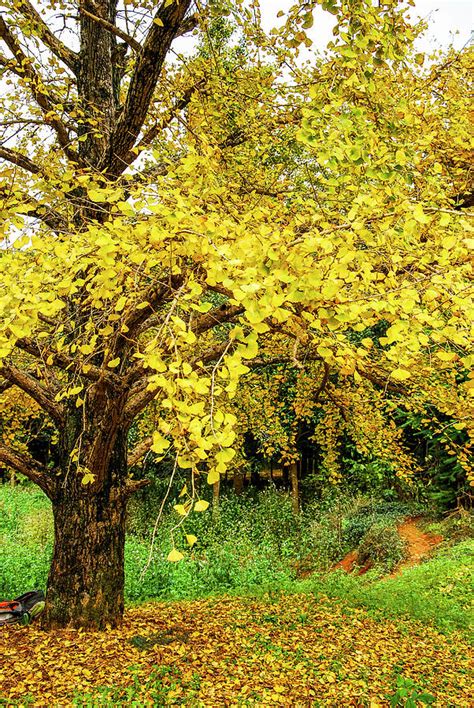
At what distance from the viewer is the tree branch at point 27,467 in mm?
4406

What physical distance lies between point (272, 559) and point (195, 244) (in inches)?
348

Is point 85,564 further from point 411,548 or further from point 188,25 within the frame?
point 411,548

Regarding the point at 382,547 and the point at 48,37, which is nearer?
the point at 48,37

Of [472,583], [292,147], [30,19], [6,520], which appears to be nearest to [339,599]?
[472,583]

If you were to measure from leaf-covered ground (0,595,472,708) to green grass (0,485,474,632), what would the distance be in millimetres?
862

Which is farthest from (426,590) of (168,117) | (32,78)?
(32,78)

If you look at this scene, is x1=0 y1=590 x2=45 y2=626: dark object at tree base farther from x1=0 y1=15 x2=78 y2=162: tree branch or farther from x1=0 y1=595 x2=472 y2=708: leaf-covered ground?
x1=0 y1=15 x2=78 y2=162: tree branch

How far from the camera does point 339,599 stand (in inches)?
248

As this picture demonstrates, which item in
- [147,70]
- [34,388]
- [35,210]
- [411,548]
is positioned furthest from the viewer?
[411,548]

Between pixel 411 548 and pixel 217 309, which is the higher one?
pixel 217 309

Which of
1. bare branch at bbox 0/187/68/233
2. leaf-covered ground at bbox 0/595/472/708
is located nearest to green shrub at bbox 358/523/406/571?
leaf-covered ground at bbox 0/595/472/708

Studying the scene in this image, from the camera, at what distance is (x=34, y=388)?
4.33 meters

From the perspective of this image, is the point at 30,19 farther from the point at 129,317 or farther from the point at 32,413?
the point at 32,413

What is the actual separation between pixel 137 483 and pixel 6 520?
9.34 metres
